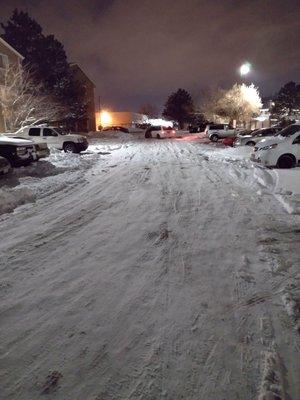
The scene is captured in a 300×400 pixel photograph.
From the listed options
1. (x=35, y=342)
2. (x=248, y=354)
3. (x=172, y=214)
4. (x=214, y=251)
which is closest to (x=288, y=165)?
(x=172, y=214)

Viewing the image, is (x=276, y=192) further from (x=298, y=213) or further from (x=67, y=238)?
(x=67, y=238)

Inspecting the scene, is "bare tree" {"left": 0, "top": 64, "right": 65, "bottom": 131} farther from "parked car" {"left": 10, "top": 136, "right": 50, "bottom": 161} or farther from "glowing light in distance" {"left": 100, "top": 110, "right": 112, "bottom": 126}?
"glowing light in distance" {"left": 100, "top": 110, "right": 112, "bottom": 126}

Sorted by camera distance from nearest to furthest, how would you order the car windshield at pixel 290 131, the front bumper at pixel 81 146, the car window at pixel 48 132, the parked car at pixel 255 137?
1. the car windshield at pixel 290 131
2. the front bumper at pixel 81 146
3. the car window at pixel 48 132
4. the parked car at pixel 255 137

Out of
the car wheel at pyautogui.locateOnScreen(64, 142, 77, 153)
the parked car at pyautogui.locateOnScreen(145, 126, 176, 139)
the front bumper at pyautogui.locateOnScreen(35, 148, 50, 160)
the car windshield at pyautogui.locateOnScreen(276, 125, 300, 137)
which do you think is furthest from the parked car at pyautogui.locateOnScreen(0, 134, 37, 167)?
the parked car at pyautogui.locateOnScreen(145, 126, 176, 139)

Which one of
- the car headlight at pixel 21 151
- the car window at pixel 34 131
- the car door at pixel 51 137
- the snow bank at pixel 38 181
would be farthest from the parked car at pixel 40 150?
the car window at pixel 34 131

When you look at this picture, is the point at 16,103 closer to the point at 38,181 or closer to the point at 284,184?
the point at 38,181

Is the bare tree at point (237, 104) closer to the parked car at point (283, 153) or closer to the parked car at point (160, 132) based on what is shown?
the parked car at point (160, 132)

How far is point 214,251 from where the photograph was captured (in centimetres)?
493

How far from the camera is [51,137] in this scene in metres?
20.3

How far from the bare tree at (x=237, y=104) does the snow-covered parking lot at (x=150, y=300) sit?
49.2 metres

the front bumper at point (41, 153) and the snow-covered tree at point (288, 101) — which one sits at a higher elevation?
the snow-covered tree at point (288, 101)

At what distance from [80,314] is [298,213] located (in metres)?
4.95

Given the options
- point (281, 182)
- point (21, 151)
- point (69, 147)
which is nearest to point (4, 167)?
point (21, 151)

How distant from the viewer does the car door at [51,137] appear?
2030cm
